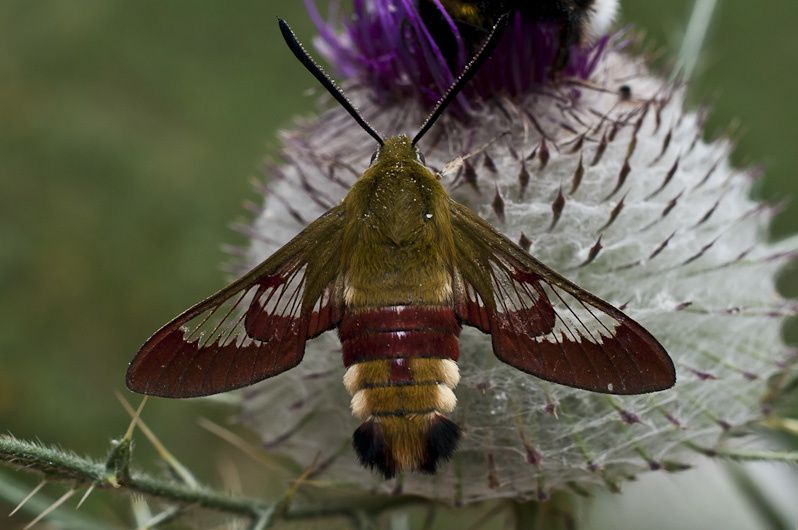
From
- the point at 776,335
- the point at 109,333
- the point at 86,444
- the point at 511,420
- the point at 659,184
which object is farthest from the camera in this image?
the point at 109,333

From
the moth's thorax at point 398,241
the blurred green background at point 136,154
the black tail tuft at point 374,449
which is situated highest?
the blurred green background at point 136,154

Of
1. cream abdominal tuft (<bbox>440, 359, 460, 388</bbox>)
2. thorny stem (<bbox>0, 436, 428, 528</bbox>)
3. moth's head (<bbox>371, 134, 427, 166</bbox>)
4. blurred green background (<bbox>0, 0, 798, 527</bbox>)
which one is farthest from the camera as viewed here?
blurred green background (<bbox>0, 0, 798, 527</bbox>)

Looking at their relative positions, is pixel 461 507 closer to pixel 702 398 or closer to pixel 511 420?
pixel 511 420

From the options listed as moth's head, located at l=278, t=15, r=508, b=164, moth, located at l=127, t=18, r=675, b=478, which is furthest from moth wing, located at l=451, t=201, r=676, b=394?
moth's head, located at l=278, t=15, r=508, b=164

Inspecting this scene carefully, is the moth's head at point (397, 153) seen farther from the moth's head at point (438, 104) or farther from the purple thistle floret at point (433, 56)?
the purple thistle floret at point (433, 56)

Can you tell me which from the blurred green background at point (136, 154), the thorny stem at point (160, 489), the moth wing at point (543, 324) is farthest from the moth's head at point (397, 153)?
the blurred green background at point (136, 154)

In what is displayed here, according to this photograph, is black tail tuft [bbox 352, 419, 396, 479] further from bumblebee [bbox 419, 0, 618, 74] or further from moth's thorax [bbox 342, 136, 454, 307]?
bumblebee [bbox 419, 0, 618, 74]

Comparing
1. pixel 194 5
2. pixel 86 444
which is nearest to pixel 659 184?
pixel 86 444
